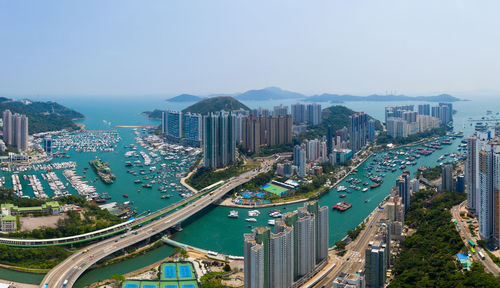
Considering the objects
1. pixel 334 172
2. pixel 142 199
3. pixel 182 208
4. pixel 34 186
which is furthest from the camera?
pixel 334 172

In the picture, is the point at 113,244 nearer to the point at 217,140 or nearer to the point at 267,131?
the point at 217,140

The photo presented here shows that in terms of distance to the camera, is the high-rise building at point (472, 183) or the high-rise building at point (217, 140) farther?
the high-rise building at point (217, 140)

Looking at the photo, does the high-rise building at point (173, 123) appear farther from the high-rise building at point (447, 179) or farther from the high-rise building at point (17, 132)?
the high-rise building at point (447, 179)

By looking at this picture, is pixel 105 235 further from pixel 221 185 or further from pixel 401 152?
pixel 401 152

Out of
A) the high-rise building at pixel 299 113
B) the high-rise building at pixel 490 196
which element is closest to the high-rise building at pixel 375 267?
the high-rise building at pixel 490 196

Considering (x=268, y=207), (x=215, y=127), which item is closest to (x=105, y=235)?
(x=268, y=207)

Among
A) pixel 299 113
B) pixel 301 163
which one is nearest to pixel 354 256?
pixel 301 163
